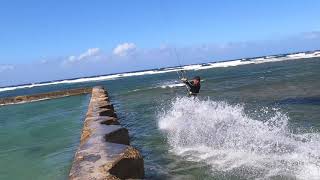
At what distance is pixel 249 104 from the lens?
19.1 meters

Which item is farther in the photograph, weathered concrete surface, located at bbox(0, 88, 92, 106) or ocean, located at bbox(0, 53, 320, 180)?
weathered concrete surface, located at bbox(0, 88, 92, 106)

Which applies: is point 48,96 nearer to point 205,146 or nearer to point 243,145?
point 205,146

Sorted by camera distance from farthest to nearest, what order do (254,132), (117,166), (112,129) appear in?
(254,132) < (112,129) < (117,166)

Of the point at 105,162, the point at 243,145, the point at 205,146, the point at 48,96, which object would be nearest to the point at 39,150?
the point at 205,146

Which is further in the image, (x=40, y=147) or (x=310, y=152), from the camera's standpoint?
(x=40, y=147)

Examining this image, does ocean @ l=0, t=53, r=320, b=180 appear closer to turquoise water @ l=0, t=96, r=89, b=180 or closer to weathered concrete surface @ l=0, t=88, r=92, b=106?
turquoise water @ l=0, t=96, r=89, b=180

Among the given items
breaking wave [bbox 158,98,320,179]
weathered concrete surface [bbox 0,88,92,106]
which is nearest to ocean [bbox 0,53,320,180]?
breaking wave [bbox 158,98,320,179]

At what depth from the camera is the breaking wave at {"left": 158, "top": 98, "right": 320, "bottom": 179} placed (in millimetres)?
7664

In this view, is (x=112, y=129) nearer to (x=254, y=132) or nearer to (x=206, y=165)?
(x=206, y=165)

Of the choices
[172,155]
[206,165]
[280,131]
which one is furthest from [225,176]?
[280,131]

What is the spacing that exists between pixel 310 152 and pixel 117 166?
3.83 metres

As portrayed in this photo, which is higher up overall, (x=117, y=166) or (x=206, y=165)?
(x=117, y=166)

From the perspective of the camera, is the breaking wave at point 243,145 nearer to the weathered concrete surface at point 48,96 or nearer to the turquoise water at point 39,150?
the turquoise water at point 39,150

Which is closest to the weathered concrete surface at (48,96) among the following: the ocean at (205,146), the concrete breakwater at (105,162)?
the ocean at (205,146)
